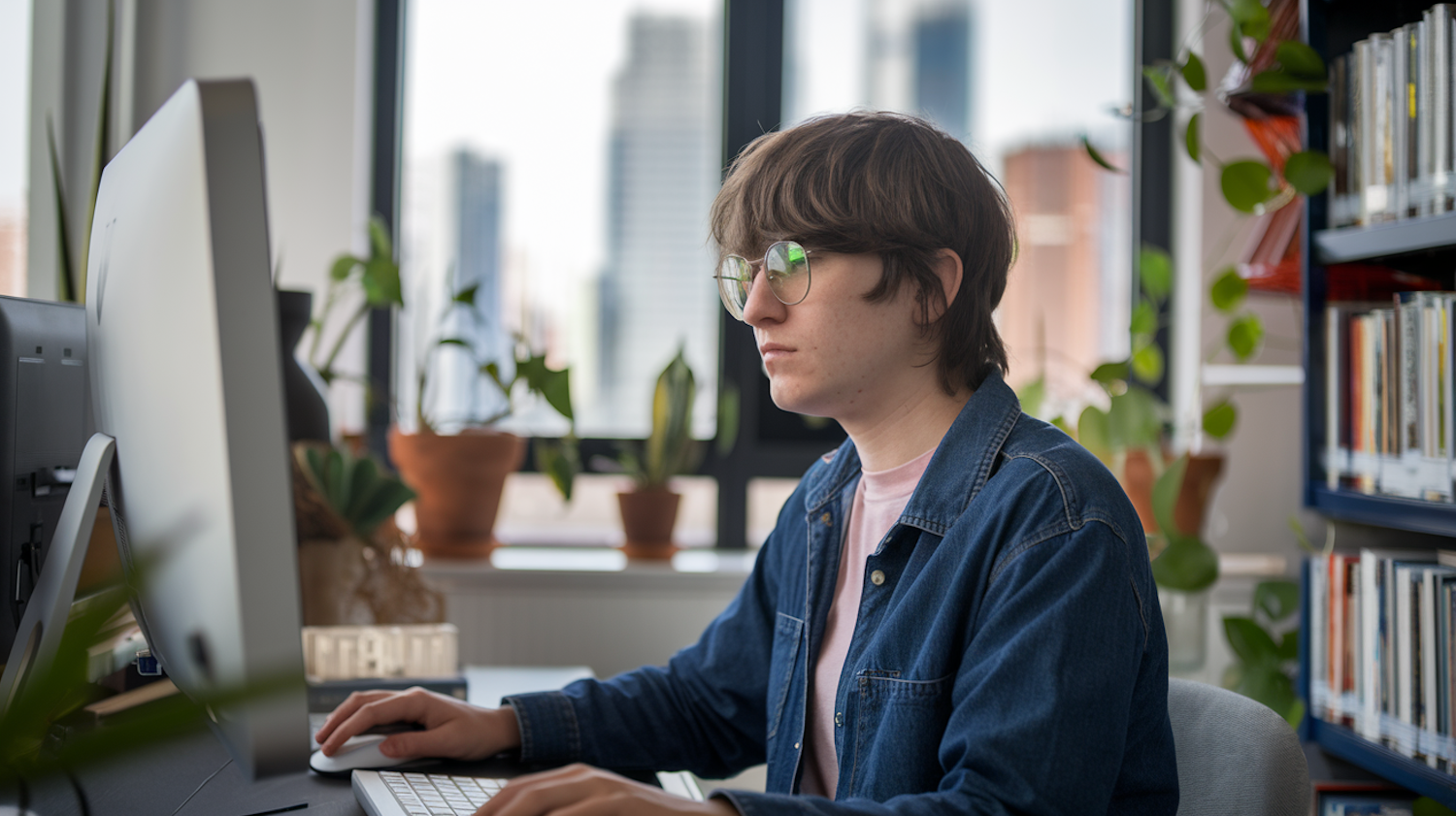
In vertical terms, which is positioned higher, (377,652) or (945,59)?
(945,59)

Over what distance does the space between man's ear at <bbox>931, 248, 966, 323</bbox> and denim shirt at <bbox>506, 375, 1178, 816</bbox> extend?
0.09 meters

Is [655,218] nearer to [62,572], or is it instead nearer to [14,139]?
[14,139]

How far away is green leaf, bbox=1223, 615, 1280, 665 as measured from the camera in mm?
1817

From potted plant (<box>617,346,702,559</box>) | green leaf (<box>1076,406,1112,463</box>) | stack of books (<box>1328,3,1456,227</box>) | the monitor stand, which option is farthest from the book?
the monitor stand

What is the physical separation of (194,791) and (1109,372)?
1.79 metres

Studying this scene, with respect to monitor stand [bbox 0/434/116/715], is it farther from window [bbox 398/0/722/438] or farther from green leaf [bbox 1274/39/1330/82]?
window [bbox 398/0/722/438]

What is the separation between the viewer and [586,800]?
0.68 m

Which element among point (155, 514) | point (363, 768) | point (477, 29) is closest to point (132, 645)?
point (363, 768)

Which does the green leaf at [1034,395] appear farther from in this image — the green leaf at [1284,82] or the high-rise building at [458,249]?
the high-rise building at [458,249]


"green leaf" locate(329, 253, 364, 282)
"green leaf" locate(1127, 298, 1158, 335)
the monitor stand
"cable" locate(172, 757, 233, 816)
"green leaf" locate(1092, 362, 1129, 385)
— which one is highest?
"green leaf" locate(329, 253, 364, 282)

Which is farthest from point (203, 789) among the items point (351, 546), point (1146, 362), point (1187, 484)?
point (1187, 484)

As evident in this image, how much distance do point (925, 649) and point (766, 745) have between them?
1.09ft

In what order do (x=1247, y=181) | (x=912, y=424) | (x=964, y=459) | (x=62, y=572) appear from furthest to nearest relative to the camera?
1. (x=1247, y=181)
2. (x=912, y=424)
3. (x=964, y=459)
4. (x=62, y=572)

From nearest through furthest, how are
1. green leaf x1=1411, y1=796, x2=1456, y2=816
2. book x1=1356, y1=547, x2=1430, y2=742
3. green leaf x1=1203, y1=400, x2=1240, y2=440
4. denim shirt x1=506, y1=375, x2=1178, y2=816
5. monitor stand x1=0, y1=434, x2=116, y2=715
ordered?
1. monitor stand x1=0, y1=434, x2=116, y2=715
2. denim shirt x1=506, y1=375, x2=1178, y2=816
3. green leaf x1=1411, y1=796, x2=1456, y2=816
4. book x1=1356, y1=547, x2=1430, y2=742
5. green leaf x1=1203, y1=400, x2=1240, y2=440
